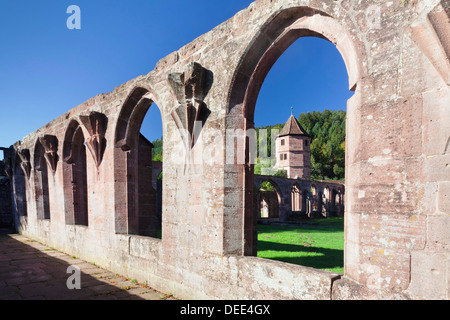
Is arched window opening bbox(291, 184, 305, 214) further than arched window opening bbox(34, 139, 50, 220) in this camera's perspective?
Yes

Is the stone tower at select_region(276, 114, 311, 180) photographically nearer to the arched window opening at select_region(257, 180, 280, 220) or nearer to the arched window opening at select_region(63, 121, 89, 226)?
the arched window opening at select_region(257, 180, 280, 220)

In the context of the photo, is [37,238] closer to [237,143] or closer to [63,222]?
[63,222]

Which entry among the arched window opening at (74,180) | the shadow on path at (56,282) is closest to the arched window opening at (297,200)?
the arched window opening at (74,180)

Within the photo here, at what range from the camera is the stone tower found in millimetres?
37000

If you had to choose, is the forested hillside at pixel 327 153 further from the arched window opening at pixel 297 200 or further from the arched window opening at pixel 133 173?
the arched window opening at pixel 133 173

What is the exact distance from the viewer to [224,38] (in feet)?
12.7

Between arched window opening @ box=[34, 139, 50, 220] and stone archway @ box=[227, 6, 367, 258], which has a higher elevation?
stone archway @ box=[227, 6, 367, 258]

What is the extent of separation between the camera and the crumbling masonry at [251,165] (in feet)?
7.03

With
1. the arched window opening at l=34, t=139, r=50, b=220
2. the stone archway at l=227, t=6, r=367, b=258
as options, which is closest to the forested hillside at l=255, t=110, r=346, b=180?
the arched window opening at l=34, t=139, r=50, b=220

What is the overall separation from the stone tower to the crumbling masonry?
3249 centimetres

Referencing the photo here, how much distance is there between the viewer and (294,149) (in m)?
37.1

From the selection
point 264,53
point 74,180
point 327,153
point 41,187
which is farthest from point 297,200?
point 264,53

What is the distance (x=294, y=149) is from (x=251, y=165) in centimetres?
3452
